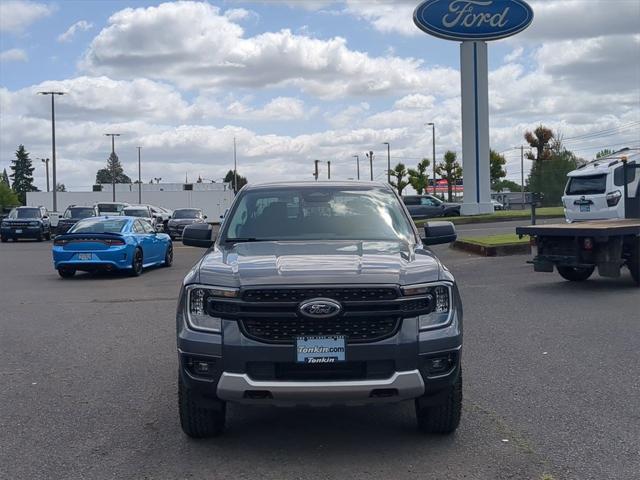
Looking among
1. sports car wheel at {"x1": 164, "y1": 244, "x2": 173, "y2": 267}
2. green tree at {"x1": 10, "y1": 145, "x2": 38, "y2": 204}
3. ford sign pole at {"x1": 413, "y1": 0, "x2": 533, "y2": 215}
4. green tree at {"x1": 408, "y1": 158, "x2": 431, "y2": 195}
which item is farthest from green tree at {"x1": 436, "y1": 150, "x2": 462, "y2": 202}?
green tree at {"x1": 10, "y1": 145, "x2": 38, "y2": 204}

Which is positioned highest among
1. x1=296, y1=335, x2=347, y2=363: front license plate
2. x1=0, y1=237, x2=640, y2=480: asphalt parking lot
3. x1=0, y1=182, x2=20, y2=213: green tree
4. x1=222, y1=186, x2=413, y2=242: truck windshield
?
x1=0, y1=182, x2=20, y2=213: green tree

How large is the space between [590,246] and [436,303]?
8.89 meters

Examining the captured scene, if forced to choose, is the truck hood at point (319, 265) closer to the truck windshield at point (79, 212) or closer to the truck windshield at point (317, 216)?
the truck windshield at point (317, 216)

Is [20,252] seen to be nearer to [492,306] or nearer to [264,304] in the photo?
[492,306]

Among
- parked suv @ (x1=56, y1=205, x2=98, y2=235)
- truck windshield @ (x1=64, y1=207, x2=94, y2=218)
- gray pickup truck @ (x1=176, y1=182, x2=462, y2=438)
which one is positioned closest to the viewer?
gray pickup truck @ (x1=176, y1=182, x2=462, y2=438)

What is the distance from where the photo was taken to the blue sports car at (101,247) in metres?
17.4

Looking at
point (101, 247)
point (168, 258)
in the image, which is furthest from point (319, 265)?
point (168, 258)

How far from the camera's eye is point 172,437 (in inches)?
226

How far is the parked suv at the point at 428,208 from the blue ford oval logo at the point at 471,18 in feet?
43.7

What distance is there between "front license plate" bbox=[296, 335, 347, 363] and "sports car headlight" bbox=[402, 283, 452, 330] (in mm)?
516

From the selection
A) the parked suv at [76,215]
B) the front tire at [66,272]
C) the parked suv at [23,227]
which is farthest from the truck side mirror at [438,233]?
the parked suv at [23,227]

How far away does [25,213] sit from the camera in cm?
3812

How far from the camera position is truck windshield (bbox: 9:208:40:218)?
37.8 meters

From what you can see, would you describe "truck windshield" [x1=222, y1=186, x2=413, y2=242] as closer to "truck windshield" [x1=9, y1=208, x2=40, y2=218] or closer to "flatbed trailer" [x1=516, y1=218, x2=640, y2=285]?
"flatbed trailer" [x1=516, y1=218, x2=640, y2=285]
